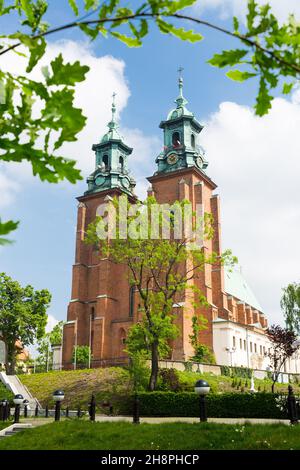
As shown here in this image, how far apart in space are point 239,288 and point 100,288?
78.2 feet

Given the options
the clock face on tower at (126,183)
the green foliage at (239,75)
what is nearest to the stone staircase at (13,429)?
the green foliage at (239,75)

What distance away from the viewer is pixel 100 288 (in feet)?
180

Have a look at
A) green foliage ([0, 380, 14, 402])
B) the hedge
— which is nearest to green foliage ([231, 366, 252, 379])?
the hedge

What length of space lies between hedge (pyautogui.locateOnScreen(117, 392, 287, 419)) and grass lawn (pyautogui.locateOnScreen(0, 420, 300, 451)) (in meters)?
8.86

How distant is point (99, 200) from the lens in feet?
197

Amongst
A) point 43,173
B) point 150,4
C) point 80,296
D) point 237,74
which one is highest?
point 80,296

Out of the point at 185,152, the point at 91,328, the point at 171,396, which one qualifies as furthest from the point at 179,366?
the point at 185,152

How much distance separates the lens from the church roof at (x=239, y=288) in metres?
66.4

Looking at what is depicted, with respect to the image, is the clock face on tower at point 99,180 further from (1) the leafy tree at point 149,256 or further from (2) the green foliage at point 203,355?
(1) the leafy tree at point 149,256

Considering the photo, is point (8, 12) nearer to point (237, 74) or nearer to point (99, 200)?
point (237, 74)

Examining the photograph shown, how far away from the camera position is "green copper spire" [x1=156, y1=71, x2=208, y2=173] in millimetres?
56531

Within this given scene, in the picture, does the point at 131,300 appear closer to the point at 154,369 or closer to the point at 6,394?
the point at 6,394

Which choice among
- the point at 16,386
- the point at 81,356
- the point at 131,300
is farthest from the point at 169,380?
the point at 131,300
